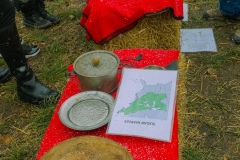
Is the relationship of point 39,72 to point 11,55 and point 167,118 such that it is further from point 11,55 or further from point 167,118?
point 167,118

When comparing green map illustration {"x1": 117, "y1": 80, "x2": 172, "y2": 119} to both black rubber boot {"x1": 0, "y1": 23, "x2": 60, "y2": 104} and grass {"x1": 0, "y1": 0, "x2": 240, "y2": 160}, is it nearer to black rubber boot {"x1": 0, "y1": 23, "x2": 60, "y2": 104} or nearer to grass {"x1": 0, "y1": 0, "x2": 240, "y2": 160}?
grass {"x1": 0, "y1": 0, "x2": 240, "y2": 160}

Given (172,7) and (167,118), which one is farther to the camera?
(172,7)

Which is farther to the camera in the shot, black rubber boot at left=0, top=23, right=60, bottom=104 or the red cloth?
the red cloth

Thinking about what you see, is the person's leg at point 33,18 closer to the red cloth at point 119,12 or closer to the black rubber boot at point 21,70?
the red cloth at point 119,12

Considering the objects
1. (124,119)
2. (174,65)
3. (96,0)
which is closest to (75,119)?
(124,119)

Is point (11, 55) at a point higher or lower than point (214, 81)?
higher

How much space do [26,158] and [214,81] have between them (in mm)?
1581

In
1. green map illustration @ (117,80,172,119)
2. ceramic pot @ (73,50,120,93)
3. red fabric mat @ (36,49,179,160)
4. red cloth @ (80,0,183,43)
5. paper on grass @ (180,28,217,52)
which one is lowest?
paper on grass @ (180,28,217,52)

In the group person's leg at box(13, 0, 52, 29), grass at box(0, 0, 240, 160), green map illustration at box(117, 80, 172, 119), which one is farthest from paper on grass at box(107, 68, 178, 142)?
person's leg at box(13, 0, 52, 29)

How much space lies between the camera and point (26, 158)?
2125 millimetres

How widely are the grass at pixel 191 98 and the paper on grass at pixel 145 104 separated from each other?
2.14 ft

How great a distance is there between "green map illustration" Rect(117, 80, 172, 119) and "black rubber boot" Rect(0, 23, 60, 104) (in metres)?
0.92

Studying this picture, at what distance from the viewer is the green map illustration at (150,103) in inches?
56.7

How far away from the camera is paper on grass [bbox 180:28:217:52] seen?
3004 millimetres
